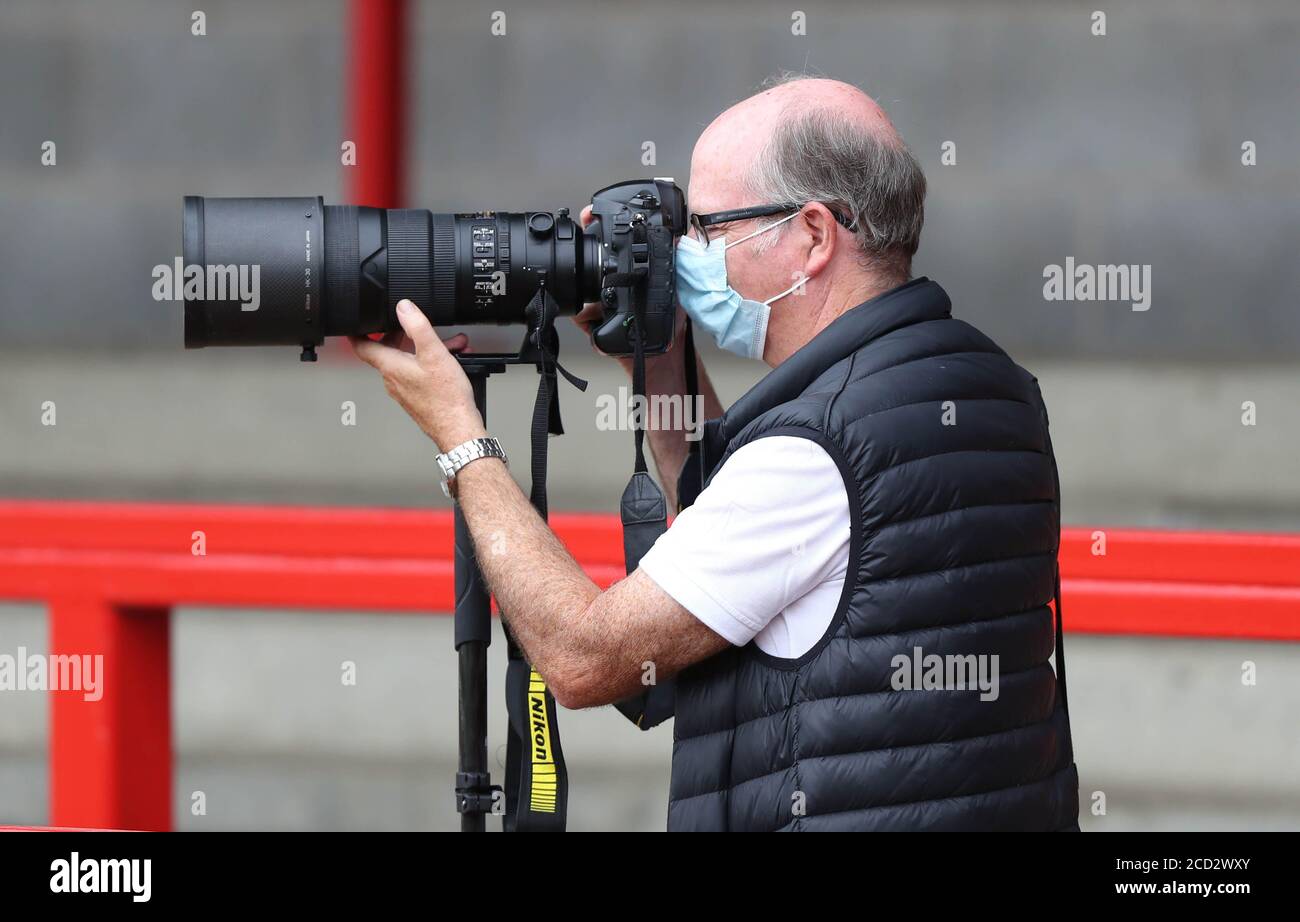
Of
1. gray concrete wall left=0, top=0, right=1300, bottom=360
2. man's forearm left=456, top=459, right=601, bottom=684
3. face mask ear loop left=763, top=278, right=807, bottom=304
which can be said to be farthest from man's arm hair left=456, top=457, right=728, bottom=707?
gray concrete wall left=0, top=0, right=1300, bottom=360

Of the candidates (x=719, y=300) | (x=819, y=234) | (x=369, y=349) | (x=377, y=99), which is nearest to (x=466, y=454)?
(x=369, y=349)

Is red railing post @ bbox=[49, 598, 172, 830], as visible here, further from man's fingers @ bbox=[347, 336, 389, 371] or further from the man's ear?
the man's ear

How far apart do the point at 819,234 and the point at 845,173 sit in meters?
0.07

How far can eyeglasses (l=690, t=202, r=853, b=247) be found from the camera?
163cm

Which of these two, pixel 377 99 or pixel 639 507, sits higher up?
pixel 377 99

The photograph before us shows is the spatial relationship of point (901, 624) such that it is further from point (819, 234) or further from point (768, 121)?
point (768, 121)

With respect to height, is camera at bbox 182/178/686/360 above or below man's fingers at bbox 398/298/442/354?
above

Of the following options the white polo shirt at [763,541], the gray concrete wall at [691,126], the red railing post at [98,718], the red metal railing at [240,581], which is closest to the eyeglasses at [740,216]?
the white polo shirt at [763,541]

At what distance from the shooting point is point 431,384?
5.54 ft

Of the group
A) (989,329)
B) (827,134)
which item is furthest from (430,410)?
(989,329)

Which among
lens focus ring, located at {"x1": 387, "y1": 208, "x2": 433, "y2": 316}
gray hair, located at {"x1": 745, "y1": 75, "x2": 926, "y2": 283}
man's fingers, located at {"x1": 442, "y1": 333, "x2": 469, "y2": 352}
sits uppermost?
gray hair, located at {"x1": 745, "y1": 75, "x2": 926, "y2": 283}

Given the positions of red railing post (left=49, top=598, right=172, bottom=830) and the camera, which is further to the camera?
red railing post (left=49, top=598, right=172, bottom=830)

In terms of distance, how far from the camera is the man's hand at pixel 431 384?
1669mm

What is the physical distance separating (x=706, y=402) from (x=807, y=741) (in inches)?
27.0
